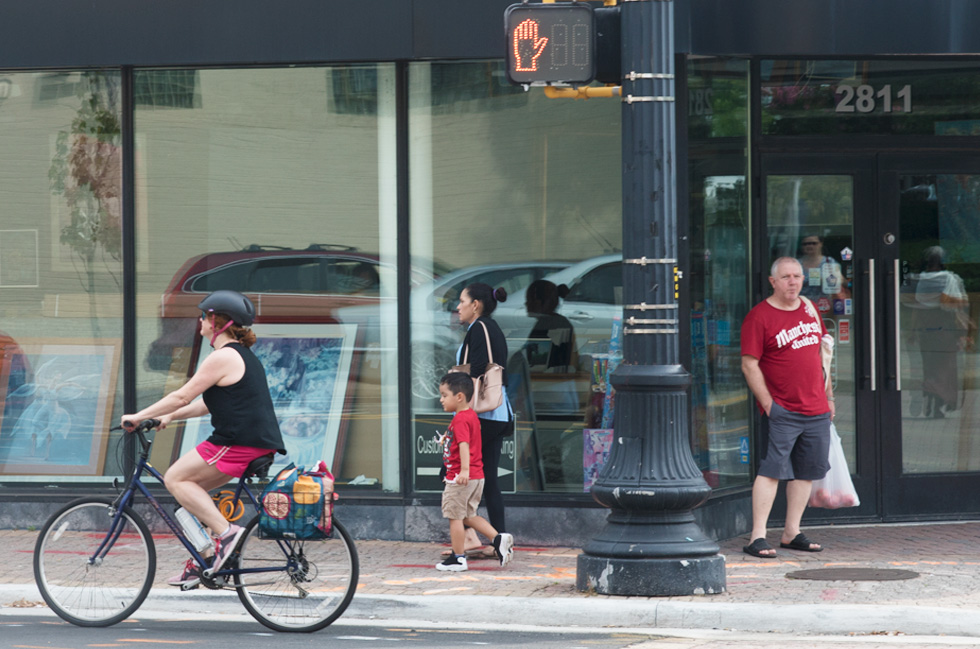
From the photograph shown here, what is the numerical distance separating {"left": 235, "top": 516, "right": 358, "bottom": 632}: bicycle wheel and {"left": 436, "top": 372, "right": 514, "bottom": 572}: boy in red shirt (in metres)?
1.47

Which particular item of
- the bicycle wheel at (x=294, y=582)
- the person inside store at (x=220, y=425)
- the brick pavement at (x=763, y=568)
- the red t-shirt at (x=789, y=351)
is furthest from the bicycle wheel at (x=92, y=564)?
the red t-shirt at (x=789, y=351)

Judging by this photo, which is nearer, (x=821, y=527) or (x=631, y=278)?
(x=631, y=278)

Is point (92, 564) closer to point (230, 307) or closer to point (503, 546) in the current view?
point (230, 307)

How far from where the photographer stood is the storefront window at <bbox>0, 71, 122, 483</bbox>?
34.7 ft

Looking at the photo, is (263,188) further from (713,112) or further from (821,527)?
(821,527)

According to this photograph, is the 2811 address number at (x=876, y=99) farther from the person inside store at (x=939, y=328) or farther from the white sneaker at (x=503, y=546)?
the white sneaker at (x=503, y=546)

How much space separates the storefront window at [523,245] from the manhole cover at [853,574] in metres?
1.85

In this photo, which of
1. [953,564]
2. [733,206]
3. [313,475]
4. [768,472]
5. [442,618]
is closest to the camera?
[313,475]

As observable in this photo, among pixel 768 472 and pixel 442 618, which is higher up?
pixel 768 472

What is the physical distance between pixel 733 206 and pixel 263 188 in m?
3.37

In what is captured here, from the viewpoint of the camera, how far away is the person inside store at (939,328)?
10.9m

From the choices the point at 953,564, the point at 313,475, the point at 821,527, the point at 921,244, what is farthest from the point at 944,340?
the point at 313,475

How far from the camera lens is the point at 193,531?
7590 millimetres

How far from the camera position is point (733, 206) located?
10203 millimetres
